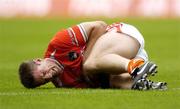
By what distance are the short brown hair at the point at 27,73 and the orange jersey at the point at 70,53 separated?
13.1 inches

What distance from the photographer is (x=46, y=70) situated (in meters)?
10.8

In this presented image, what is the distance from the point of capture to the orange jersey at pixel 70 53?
36.1ft

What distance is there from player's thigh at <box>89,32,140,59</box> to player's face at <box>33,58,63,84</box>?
19.2 inches

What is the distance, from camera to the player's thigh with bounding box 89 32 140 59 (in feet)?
35.6

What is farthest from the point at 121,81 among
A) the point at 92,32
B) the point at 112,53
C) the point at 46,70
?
the point at 46,70

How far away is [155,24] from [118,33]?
21684mm

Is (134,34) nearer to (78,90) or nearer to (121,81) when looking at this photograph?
(121,81)

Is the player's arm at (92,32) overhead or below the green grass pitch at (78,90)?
overhead

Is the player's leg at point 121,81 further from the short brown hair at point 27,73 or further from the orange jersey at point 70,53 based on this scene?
the short brown hair at point 27,73

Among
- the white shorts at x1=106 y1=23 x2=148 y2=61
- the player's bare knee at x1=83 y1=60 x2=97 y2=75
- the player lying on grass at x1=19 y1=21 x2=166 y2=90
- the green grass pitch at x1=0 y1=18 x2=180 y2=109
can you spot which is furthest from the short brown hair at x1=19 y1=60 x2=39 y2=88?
the white shorts at x1=106 y1=23 x2=148 y2=61

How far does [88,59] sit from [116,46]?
1.35 feet

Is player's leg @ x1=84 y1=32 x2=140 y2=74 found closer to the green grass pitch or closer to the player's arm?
the player's arm

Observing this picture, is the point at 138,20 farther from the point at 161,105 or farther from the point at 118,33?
the point at 161,105

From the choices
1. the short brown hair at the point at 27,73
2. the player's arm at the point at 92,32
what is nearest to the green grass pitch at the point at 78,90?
the short brown hair at the point at 27,73
